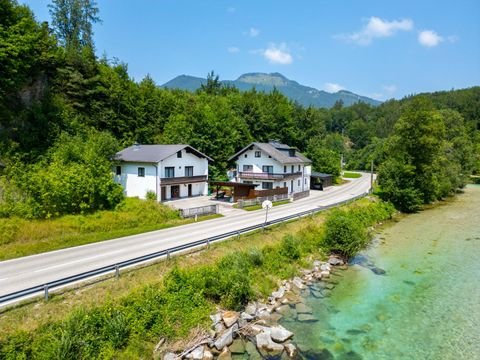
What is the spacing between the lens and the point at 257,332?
50.0 feet

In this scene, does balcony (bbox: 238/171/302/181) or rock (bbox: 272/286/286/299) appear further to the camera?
balcony (bbox: 238/171/302/181)

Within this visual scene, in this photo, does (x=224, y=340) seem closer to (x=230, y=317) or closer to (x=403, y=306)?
(x=230, y=317)

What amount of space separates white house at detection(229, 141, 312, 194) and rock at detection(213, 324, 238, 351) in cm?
3028

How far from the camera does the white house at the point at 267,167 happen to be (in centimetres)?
4488

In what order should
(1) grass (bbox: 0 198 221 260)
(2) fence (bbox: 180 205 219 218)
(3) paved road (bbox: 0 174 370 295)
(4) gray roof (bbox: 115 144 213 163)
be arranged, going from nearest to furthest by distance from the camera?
(3) paved road (bbox: 0 174 370 295), (1) grass (bbox: 0 198 221 260), (2) fence (bbox: 180 205 219 218), (4) gray roof (bbox: 115 144 213 163)

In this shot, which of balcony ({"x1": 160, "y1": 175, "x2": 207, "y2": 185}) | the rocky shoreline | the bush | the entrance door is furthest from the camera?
the entrance door

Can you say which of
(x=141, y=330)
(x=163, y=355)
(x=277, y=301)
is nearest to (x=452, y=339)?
(x=277, y=301)

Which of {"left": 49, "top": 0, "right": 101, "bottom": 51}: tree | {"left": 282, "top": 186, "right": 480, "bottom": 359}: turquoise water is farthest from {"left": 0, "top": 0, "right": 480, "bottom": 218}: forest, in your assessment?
{"left": 282, "top": 186, "right": 480, "bottom": 359}: turquoise water

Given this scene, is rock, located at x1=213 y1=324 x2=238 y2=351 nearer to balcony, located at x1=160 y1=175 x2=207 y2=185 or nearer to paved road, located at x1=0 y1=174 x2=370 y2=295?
paved road, located at x1=0 y1=174 x2=370 y2=295

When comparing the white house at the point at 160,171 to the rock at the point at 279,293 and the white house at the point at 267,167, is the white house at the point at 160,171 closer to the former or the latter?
the white house at the point at 267,167

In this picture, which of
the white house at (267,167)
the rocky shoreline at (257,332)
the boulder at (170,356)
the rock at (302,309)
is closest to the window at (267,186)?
the white house at (267,167)

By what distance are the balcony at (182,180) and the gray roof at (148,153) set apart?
2.68 metres

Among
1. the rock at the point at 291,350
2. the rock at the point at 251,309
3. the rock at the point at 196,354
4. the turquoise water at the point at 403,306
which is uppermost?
the rock at the point at 251,309

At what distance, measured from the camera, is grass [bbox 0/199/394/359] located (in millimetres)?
11719
